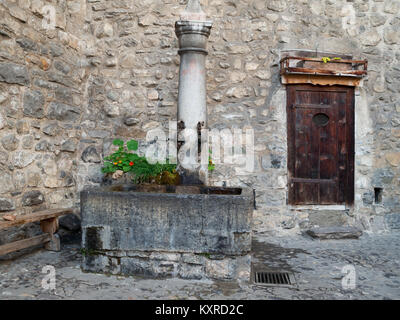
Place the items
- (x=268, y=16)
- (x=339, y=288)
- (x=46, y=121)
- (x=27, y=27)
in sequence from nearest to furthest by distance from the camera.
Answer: (x=339, y=288), (x=27, y=27), (x=46, y=121), (x=268, y=16)

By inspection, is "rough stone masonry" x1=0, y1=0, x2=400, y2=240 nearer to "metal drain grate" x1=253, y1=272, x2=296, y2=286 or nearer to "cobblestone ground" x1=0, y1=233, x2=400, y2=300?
"cobblestone ground" x1=0, y1=233, x2=400, y2=300

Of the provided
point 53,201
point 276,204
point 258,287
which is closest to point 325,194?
point 276,204

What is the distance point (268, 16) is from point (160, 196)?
316 cm

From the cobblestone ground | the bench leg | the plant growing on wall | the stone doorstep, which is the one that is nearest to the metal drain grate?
the cobblestone ground

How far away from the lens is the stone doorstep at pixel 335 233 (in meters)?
4.87

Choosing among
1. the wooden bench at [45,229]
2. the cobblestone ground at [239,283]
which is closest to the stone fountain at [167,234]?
the cobblestone ground at [239,283]

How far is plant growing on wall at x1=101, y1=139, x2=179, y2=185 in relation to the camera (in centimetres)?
425

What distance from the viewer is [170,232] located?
332cm

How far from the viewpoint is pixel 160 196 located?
3.32m

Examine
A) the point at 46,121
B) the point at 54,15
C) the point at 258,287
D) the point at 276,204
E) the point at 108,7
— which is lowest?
the point at 258,287

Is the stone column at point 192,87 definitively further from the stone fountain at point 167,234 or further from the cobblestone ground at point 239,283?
the cobblestone ground at point 239,283

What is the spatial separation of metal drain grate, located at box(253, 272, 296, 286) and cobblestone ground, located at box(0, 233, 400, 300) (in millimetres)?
84

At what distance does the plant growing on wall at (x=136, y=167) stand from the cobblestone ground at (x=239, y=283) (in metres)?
1.13

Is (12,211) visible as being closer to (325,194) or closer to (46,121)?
(46,121)
